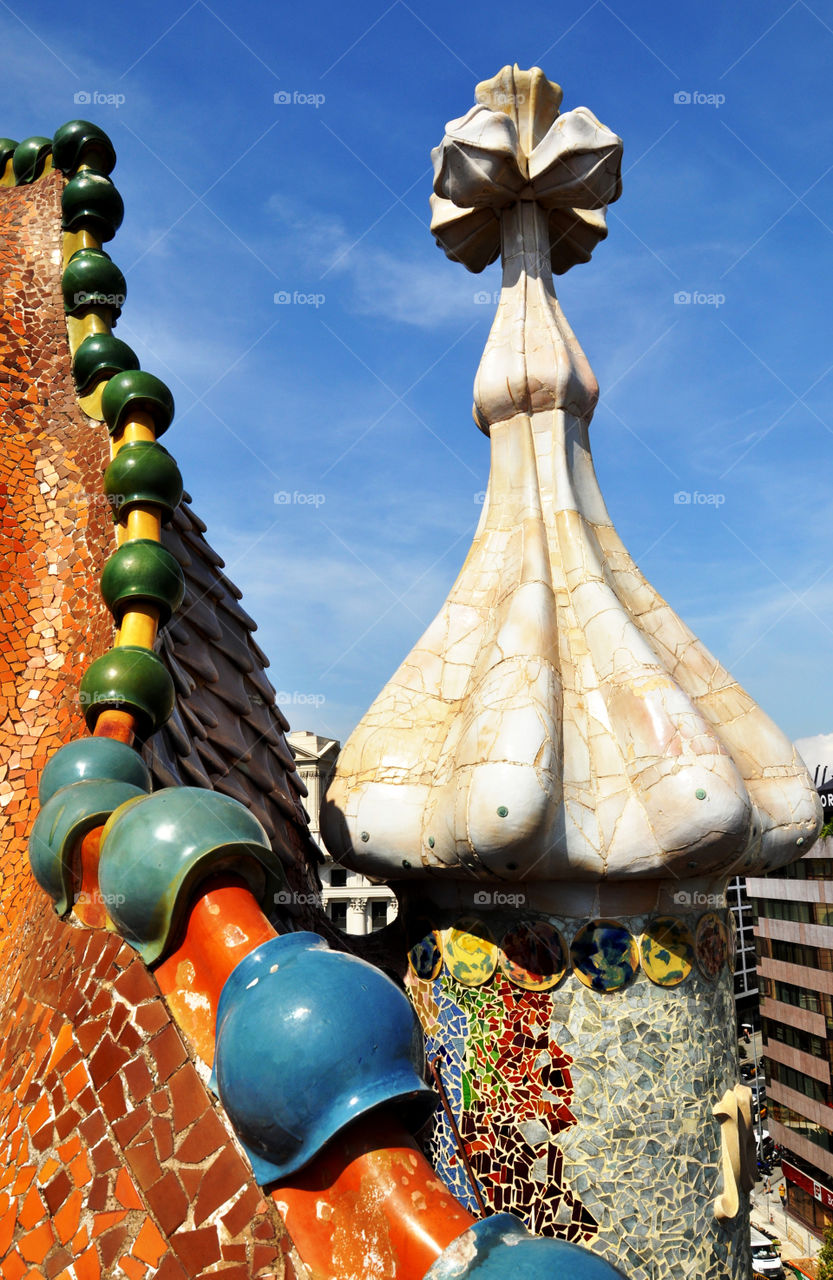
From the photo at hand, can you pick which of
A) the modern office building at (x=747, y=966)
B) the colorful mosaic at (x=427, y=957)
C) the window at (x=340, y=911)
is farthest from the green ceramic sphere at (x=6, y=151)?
the modern office building at (x=747, y=966)

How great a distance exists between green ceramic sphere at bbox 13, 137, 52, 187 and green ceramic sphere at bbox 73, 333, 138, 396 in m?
1.64

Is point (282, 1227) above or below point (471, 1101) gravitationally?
above

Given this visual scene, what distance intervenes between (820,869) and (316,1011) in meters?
26.3

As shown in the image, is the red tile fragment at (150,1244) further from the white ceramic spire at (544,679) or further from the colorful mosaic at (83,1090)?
the white ceramic spire at (544,679)

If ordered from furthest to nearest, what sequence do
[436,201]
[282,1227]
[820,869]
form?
[820,869], [436,201], [282,1227]

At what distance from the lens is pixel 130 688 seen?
3066 mm

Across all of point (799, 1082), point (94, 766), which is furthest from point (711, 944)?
point (799, 1082)

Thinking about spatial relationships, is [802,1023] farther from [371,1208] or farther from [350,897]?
[371,1208]

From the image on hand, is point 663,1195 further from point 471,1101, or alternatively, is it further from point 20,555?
point 20,555

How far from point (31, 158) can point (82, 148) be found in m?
0.57

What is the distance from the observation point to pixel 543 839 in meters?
3.96

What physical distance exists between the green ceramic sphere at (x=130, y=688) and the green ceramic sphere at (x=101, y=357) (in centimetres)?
172

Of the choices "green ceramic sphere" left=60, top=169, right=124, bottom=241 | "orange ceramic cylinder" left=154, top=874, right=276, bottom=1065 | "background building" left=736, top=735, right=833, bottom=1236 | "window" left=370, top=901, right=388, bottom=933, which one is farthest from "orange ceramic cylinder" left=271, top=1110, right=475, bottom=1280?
"window" left=370, top=901, right=388, bottom=933

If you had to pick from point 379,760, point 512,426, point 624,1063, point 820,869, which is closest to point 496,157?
point 512,426
